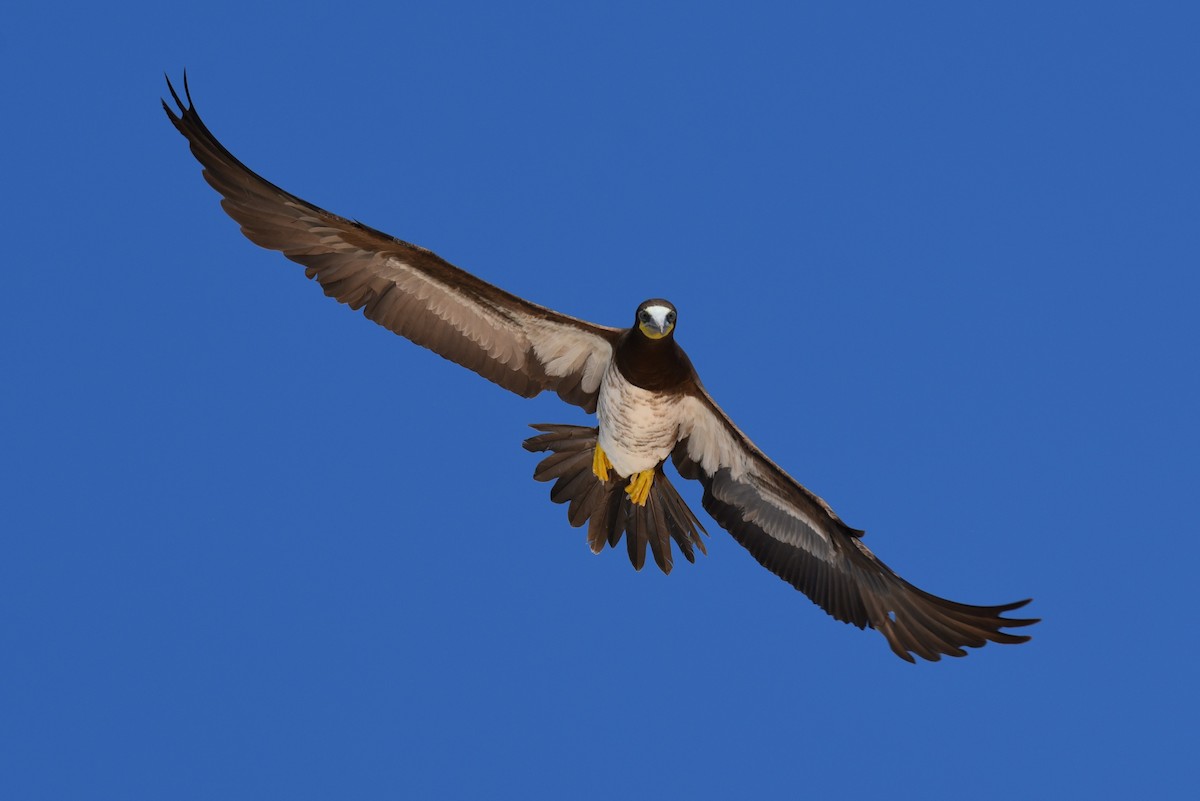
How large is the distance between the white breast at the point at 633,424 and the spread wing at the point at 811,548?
269 mm

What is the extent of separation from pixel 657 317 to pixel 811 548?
2.39 m

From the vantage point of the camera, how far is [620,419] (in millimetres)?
11992

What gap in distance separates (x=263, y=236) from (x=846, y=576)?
4.86 metres

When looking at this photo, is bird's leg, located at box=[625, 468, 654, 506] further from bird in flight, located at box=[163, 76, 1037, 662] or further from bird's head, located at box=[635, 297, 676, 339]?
bird's head, located at box=[635, 297, 676, 339]

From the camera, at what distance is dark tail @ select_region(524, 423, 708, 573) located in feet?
40.8

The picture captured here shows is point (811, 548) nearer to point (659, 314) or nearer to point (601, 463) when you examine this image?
point (601, 463)

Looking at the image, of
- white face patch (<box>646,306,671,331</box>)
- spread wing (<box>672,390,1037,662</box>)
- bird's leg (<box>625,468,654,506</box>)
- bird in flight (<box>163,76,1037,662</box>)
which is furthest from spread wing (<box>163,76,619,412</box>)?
spread wing (<box>672,390,1037,662</box>)

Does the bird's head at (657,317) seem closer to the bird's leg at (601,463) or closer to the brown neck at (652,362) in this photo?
the brown neck at (652,362)

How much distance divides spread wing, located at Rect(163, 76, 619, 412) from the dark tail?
305mm

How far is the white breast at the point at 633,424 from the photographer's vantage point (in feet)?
38.9

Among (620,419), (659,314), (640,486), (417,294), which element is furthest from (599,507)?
(417,294)

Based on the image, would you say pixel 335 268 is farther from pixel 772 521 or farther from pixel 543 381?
pixel 772 521

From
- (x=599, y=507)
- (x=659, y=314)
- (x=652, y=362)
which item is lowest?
(x=599, y=507)

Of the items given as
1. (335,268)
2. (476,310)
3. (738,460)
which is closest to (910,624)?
(738,460)
